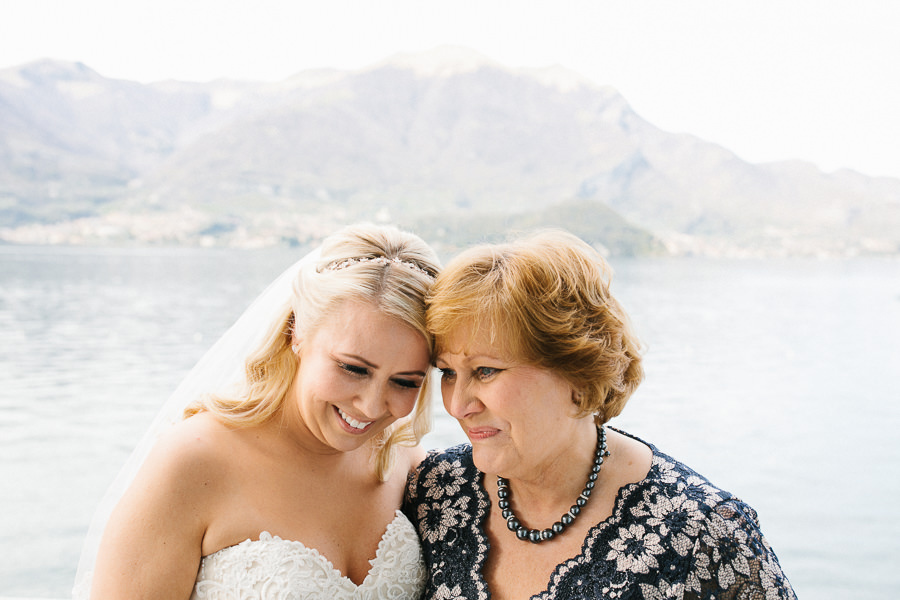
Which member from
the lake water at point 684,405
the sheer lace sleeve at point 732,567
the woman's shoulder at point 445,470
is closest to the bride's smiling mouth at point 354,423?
the woman's shoulder at point 445,470

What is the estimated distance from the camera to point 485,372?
219 cm

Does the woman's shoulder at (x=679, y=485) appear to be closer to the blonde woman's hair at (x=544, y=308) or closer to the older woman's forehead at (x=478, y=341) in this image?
the blonde woman's hair at (x=544, y=308)

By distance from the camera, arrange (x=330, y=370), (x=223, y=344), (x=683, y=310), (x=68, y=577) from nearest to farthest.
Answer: (x=330, y=370) → (x=223, y=344) → (x=68, y=577) → (x=683, y=310)

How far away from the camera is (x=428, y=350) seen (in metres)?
2.30

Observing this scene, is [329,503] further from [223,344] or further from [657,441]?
[657,441]

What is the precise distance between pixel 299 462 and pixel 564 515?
877mm

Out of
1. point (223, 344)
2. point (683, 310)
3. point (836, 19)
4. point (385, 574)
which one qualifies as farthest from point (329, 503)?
point (836, 19)

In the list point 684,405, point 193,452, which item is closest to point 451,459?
point 193,452

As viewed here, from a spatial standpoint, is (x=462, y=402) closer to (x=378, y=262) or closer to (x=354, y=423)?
(x=354, y=423)

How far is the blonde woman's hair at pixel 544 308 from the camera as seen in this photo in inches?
82.1

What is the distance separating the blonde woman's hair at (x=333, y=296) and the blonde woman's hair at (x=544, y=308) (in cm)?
11

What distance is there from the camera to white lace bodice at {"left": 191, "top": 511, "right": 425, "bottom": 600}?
87.3 inches

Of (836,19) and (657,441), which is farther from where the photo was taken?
(836,19)

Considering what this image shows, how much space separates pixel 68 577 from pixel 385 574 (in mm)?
11046
